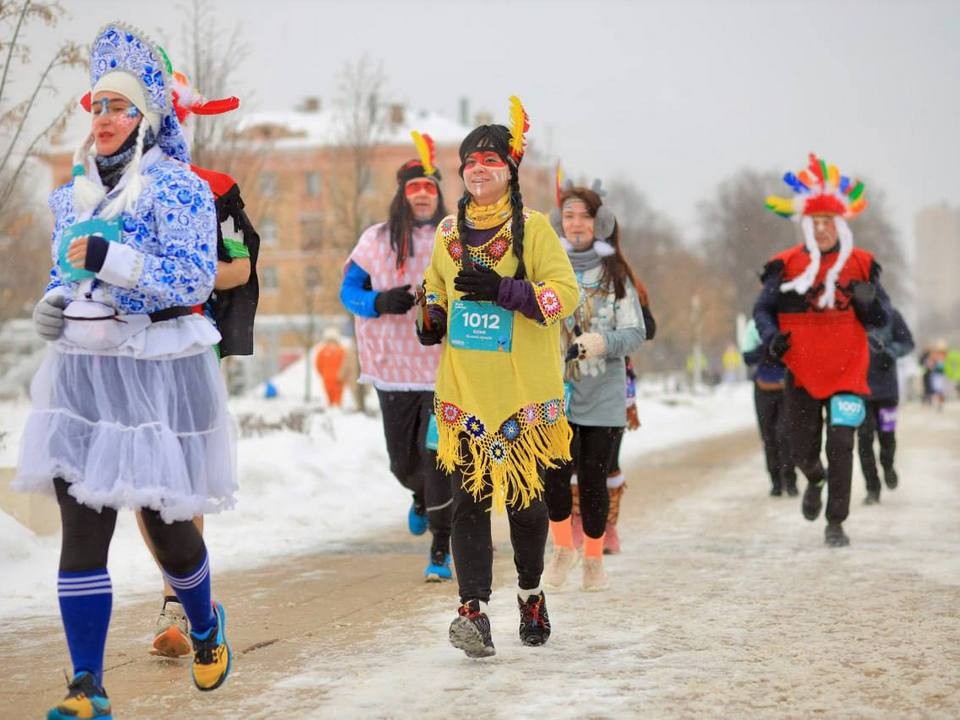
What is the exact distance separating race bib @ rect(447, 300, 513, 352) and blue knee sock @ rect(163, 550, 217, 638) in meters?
1.41

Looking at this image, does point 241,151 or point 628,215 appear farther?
point 628,215

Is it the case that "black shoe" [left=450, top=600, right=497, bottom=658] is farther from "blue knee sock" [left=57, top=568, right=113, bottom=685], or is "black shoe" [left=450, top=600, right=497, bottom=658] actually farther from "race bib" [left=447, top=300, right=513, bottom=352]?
"blue knee sock" [left=57, top=568, right=113, bottom=685]

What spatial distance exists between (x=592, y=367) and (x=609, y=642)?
1946 millimetres

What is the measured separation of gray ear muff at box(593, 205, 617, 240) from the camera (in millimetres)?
7340

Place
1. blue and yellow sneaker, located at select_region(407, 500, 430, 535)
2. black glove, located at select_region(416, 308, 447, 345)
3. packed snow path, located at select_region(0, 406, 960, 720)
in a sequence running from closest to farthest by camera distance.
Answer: packed snow path, located at select_region(0, 406, 960, 720) < black glove, located at select_region(416, 308, 447, 345) < blue and yellow sneaker, located at select_region(407, 500, 430, 535)

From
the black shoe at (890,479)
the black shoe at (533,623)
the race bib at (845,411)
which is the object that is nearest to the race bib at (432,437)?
the black shoe at (533,623)

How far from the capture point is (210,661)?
4598 mm

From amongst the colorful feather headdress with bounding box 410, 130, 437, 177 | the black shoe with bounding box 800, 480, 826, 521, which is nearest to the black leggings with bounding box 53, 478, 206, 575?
the colorful feather headdress with bounding box 410, 130, 437, 177

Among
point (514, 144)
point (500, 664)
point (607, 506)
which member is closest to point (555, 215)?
point (607, 506)

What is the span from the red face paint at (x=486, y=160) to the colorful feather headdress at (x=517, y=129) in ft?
0.23

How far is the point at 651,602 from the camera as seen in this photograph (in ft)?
21.5

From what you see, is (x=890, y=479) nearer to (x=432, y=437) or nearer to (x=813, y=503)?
(x=813, y=503)

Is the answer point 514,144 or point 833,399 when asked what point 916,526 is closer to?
point 833,399

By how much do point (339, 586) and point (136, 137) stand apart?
333cm
